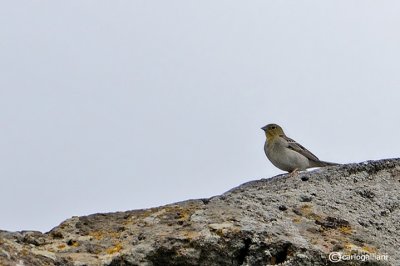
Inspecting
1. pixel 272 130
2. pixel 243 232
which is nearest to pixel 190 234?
pixel 243 232

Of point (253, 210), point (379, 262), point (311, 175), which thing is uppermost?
point (311, 175)

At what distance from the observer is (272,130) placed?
13.8 meters

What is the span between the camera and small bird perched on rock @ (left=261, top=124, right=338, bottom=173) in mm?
12328

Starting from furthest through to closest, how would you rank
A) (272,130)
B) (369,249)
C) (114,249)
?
1. (272,130)
2. (369,249)
3. (114,249)

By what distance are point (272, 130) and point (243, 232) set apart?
9441 mm

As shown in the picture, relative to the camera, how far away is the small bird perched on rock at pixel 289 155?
40.4 ft

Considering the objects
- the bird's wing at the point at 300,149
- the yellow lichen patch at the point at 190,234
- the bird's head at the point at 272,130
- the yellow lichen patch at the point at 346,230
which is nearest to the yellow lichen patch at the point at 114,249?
the yellow lichen patch at the point at 190,234

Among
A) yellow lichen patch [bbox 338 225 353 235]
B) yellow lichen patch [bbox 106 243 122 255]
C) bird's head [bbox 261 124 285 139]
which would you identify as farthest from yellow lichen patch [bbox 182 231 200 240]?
bird's head [bbox 261 124 285 139]

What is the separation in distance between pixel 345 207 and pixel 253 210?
645 mm

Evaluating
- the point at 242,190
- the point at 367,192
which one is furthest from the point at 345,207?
the point at 242,190

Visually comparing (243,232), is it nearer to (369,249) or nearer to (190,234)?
(190,234)

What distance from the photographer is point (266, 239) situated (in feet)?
14.3

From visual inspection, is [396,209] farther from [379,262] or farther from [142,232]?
[142,232]

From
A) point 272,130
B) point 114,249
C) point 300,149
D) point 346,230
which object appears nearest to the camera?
point 114,249
